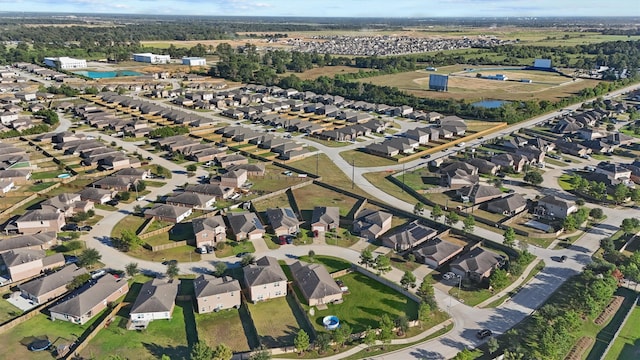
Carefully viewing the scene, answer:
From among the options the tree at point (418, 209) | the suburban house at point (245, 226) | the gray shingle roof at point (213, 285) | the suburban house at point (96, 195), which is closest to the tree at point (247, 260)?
the gray shingle roof at point (213, 285)

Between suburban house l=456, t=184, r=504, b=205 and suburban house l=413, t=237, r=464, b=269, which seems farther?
suburban house l=456, t=184, r=504, b=205

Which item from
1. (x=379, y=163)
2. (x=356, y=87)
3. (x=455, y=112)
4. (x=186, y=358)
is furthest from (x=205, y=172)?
(x=356, y=87)

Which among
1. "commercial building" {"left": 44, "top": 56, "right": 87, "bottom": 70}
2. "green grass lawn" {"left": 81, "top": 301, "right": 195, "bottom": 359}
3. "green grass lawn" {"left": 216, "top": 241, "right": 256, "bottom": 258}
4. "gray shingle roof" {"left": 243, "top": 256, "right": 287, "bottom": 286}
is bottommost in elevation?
"green grass lawn" {"left": 81, "top": 301, "right": 195, "bottom": 359}

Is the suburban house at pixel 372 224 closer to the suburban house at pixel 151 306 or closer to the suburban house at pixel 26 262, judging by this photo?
the suburban house at pixel 151 306

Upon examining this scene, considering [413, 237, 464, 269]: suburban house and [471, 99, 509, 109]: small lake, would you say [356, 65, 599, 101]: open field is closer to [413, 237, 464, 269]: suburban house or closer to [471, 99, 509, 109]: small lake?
[471, 99, 509, 109]: small lake

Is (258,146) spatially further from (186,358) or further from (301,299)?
(186,358)

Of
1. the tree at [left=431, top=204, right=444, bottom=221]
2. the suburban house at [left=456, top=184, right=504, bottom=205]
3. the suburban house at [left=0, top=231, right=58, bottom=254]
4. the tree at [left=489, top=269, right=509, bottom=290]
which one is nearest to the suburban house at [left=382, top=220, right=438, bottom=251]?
the tree at [left=431, top=204, right=444, bottom=221]
